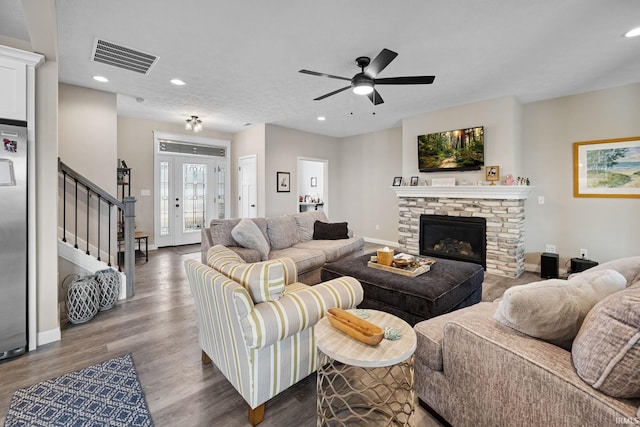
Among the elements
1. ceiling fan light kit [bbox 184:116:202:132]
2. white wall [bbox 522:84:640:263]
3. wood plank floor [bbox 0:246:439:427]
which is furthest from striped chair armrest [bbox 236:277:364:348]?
ceiling fan light kit [bbox 184:116:202:132]

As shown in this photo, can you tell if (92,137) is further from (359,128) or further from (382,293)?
(359,128)

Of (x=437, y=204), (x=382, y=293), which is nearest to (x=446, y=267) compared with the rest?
(x=382, y=293)

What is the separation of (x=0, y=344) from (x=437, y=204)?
18.0 feet

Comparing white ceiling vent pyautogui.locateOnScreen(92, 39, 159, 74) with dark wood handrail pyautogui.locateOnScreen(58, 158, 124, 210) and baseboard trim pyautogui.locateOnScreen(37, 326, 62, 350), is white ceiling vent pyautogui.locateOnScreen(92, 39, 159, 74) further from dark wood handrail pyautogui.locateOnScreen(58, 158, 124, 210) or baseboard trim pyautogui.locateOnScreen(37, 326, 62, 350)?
baseboard trim pyautogui.locateOnScreen(37, 326, 62, 350)

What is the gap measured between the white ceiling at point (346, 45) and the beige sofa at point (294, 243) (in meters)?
1.89

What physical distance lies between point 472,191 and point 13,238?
538cm

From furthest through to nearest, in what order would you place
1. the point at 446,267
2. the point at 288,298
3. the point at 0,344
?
the point at 446,267 → the point at 0,344 → the point at 288,298

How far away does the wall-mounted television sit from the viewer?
454 cm

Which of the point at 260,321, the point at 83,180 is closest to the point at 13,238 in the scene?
the point at 83,180

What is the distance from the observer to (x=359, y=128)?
657 cm

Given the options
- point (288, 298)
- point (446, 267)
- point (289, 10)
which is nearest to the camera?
point (288, 298)

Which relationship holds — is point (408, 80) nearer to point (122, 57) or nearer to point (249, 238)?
point (249, 238)

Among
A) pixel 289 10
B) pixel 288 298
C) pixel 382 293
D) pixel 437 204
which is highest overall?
pixel 289 10

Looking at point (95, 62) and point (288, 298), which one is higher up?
point (95, 62)
